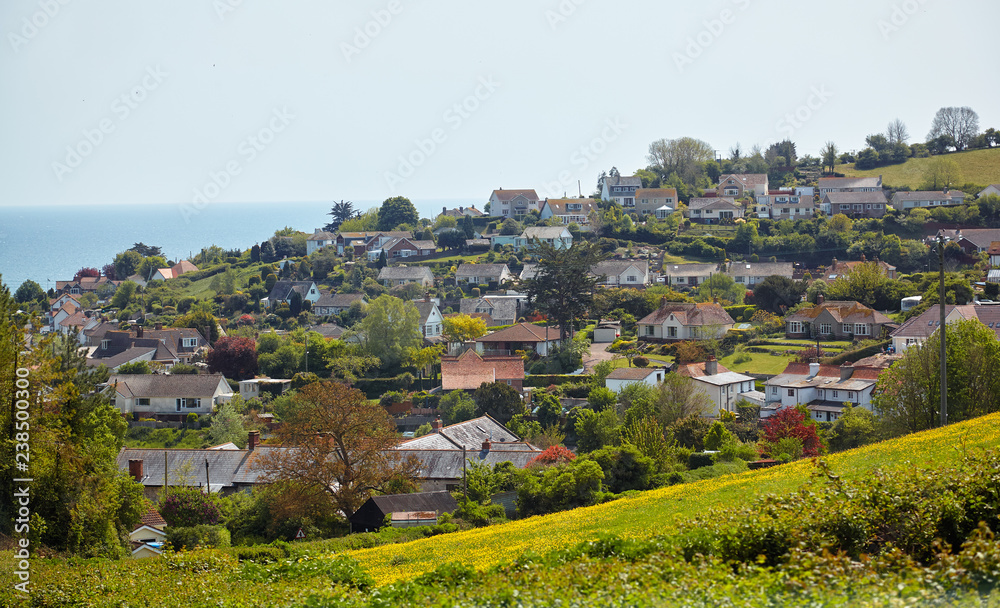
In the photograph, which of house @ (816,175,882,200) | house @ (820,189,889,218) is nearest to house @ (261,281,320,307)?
house @ (820,189,889,218)

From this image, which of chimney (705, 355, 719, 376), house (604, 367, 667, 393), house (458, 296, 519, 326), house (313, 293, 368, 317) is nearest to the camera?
chimney (705, 355, 719, 376)

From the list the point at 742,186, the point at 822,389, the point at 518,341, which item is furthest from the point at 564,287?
the point at 742,186

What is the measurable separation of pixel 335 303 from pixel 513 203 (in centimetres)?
3578

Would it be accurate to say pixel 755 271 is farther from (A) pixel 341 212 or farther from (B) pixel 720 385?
(A) pixel 341 212

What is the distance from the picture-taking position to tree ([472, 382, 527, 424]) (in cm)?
4412

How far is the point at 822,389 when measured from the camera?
40.8 metres

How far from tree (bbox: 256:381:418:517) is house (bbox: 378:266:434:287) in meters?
50.6

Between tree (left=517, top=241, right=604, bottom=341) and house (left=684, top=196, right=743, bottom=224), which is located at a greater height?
house (left=684, top=196, right=743, bottom=224)

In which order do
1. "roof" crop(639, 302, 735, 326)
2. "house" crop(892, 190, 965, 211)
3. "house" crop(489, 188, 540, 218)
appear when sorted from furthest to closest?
"house" crop(489, 188, 540, 218), "house" crop(892, 190, 965, 211), "roof" crop(639, 302, 735, 326)

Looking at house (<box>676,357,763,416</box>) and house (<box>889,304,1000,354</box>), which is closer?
house (<box>676,357,763,416</box>)

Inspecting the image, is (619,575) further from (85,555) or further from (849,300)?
(849,300)

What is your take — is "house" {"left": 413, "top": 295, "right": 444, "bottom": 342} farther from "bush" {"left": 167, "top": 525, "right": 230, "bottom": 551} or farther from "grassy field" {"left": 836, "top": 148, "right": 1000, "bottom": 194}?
"grassy field" {"left": 836, "top": 148, "right": 1000, "bottom": 194}

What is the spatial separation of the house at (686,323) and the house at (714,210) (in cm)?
3219

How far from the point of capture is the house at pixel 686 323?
55.9m
